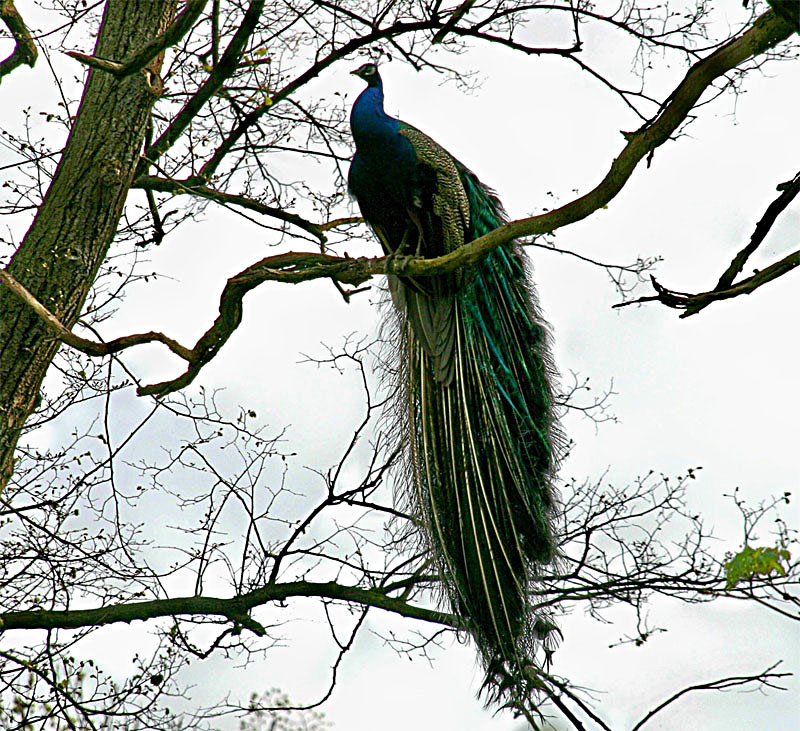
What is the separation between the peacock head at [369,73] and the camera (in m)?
5.18

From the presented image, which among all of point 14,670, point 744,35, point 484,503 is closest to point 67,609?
point 14,670

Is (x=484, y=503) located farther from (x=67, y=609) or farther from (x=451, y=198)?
(x=67, y=609)

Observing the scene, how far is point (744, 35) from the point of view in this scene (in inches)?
88.8

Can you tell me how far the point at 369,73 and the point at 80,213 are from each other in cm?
191

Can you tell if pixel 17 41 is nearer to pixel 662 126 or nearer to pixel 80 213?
pixel 80 213

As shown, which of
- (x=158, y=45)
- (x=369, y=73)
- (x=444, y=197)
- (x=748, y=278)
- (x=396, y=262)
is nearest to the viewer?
(x=748, y=278)

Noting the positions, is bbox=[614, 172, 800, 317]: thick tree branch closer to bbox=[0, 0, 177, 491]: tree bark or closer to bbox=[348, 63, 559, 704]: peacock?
bbox=[348, 63, 559, 704]: peacock

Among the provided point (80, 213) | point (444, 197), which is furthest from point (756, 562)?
point (80, 213)

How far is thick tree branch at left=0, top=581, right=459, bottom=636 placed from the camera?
4.03m

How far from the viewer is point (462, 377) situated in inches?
191

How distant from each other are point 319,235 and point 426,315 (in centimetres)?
72

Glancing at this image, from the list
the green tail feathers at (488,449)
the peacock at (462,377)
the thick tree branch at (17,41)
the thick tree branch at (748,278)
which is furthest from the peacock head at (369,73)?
the thick tree branch at (748,278)

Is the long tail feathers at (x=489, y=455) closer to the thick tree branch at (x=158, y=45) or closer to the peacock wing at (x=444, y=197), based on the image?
the peacock wing at (x=444, y=197)

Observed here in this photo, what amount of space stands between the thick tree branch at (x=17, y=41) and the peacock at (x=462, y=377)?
167 cm
